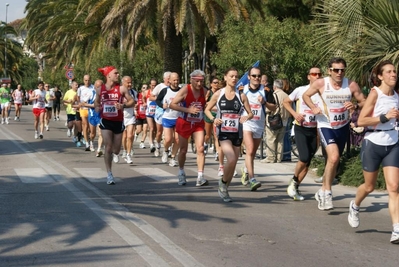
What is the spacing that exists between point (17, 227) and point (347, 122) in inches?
167

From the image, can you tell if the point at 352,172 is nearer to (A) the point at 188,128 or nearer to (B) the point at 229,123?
(A) the point at 188,128

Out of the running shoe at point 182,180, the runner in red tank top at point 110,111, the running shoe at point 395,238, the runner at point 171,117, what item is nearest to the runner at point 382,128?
the running shoe at point 395,238

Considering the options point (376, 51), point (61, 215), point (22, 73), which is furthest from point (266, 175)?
point (22, 73)

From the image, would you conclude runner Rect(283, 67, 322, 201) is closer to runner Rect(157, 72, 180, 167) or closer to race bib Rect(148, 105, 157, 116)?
runner Rect(157, 72, 180, 167)

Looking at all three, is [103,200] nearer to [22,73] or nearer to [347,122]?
[347,122]

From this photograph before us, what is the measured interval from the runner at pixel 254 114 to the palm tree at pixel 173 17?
41.2ft

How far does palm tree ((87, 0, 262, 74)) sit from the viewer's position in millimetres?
25078

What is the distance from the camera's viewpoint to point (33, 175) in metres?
13.9

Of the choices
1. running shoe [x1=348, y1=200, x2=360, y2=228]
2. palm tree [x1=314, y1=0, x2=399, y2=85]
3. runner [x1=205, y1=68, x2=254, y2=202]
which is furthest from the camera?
palm tree [x1=314, y1=0, x2=399, y2=85]

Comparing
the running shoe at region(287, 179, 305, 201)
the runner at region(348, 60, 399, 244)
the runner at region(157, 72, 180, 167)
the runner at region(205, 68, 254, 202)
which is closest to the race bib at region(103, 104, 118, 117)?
the runner at region(205, 68, 254, 202)

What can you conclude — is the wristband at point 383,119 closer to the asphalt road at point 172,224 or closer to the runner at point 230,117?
the asphalt road at point 172,224

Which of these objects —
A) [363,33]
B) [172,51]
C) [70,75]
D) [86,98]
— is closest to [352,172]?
[363,33]

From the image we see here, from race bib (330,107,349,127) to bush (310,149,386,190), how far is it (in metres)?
2.87

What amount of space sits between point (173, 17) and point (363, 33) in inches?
452
